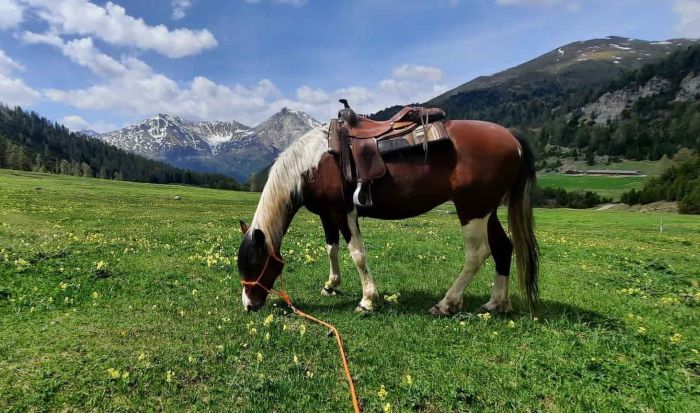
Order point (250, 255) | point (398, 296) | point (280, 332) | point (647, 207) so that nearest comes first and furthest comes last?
Result: 1. point (280, 332)
2. point (250, 255)
3. point (398, 296)
4. point (647, 207)

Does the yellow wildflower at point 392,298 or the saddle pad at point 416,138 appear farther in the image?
the yellow wildflower at point 392,298

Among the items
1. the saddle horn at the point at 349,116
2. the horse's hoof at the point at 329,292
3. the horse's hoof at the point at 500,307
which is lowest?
the horse's hoof at the point at 329,292

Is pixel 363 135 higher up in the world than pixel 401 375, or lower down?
higher up

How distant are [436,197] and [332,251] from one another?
2.73m

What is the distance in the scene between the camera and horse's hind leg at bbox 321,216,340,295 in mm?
9117

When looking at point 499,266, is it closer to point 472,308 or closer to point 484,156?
point 472,308

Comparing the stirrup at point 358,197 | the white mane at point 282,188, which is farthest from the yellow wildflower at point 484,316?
the white mane at point 282,188

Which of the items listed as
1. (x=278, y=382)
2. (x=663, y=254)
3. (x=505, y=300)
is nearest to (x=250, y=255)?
(x=278, y=382)

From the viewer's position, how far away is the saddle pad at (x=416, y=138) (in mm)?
7738

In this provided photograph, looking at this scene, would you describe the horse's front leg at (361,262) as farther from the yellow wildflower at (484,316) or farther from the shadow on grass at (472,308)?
the yellow wildflower at (484,316)

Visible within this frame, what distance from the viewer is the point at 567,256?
15133mm

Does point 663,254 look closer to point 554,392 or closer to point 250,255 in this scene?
point 554,392

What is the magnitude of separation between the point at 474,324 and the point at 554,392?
7.37 feet

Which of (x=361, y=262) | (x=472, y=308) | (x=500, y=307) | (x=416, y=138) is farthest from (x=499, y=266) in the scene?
(x=416, y=138)
